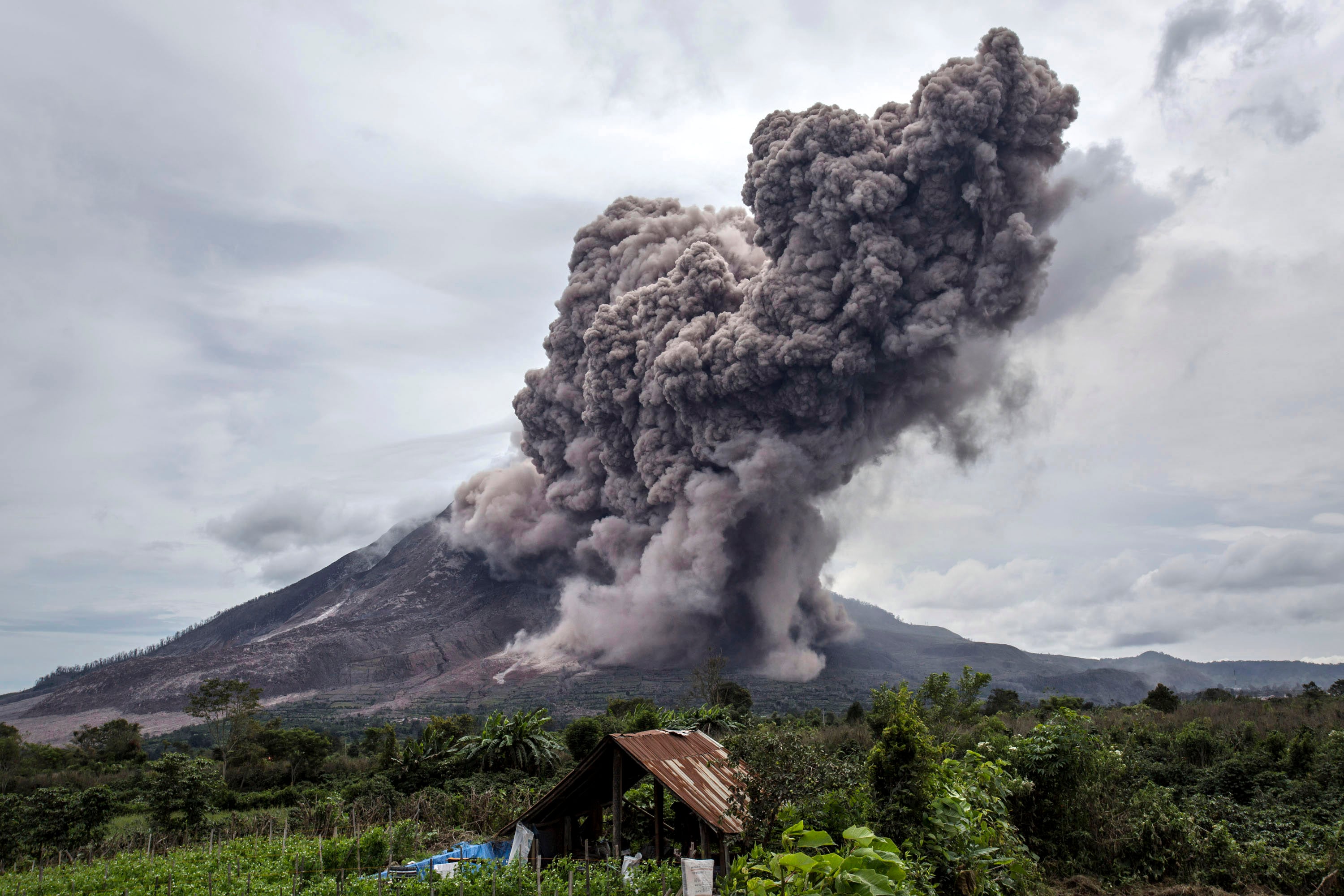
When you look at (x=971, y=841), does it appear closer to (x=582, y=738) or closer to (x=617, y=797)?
(x=617, y=797)

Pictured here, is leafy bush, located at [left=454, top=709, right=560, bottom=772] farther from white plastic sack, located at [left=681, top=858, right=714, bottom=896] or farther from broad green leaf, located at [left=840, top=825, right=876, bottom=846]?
broad green leaf, located at [left=840, top=825, right=876, bottom=846]

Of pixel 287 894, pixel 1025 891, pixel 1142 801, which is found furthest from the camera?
pixel 1142 801

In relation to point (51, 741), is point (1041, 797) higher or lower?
higher

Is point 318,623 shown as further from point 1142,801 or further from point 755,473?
point 1142,801

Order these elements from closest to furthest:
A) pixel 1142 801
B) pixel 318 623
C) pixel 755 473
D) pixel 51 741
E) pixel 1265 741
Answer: pixel 1142 801, pixel 1265 741, pixel 755 473, pixel 51 741, pixel 318 623

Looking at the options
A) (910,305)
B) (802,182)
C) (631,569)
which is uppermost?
(802,182)

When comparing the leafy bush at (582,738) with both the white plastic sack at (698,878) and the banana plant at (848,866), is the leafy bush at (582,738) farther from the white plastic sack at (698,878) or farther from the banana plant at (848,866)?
the banana plant at (848,866)

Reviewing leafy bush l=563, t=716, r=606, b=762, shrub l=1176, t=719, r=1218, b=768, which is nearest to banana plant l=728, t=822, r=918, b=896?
shrub l=1176, t=719, r=1218, b=768

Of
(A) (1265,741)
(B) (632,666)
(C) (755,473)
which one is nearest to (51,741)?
(B) (632,666)
